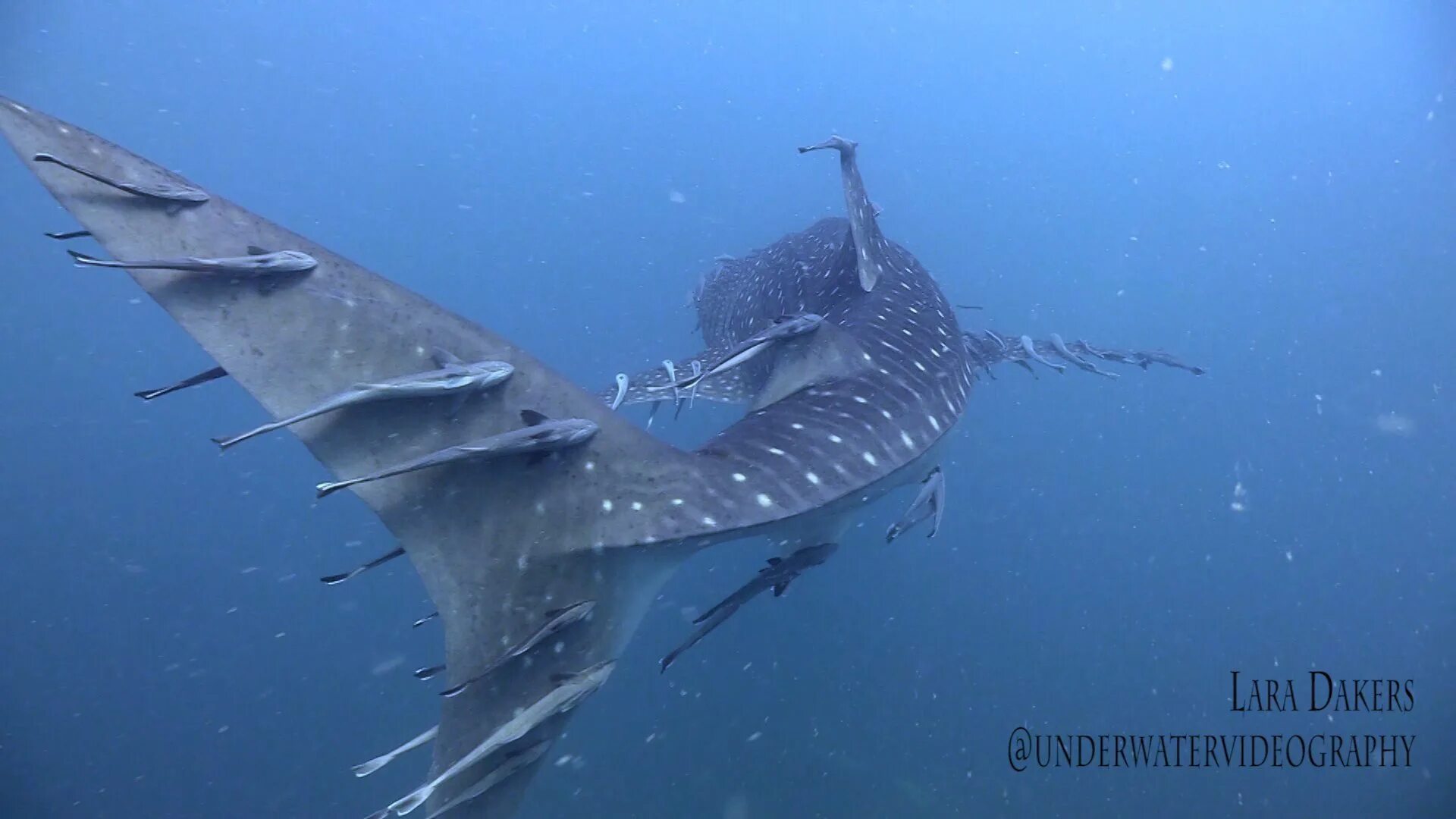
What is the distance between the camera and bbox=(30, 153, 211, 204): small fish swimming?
5.81ft

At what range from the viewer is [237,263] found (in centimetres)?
195

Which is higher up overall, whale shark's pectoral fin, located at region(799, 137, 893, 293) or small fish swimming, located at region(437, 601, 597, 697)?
whale shark's pectoral fin, located at region(799, 137, 893, 293)

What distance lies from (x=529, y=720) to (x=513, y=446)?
0.81 metres

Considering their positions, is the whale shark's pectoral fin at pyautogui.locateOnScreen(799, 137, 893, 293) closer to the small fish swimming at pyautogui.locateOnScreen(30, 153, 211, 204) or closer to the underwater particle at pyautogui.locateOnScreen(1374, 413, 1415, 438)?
the small fish swimming at pyautogui.locateOnScreen(30, 153, 211, 204)

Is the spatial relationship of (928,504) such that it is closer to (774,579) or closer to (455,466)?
(774,579)

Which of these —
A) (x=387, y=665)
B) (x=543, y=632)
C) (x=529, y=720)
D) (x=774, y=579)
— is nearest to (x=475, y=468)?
(x=543, y=632)

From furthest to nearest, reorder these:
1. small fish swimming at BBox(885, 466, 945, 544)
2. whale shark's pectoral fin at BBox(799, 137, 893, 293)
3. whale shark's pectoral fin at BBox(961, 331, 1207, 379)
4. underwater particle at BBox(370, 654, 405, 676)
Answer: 1. underwater particle at BBox(370, 654, 405, 676)
2. whale shark's pectoral fin at BBox(961, 331, 1207, 379)
3. whale shark's pectoral fin at BBox(799, 137, 893, 293)
4. small fish swimming at BBox(885, 466, 945, 544)

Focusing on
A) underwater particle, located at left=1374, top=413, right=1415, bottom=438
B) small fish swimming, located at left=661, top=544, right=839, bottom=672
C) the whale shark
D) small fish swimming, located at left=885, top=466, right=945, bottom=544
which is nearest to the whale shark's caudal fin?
the whale shark

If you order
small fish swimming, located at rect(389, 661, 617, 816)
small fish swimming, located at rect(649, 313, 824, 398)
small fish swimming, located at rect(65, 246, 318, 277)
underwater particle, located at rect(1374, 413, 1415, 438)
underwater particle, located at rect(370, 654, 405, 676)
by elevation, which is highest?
small fish swimming, located at rect(65, 246, 318, 277)

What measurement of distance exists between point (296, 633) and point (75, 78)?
3375 centimetres

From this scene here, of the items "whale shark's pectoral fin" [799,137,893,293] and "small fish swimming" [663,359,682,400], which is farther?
"whale shark's pectoral fin" [799,137,893,293]

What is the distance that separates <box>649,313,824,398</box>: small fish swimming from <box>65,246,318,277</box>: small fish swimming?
4.52ft

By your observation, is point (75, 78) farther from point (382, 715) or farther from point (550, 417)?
point (550, 417)

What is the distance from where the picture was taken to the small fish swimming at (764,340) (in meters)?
2.82
